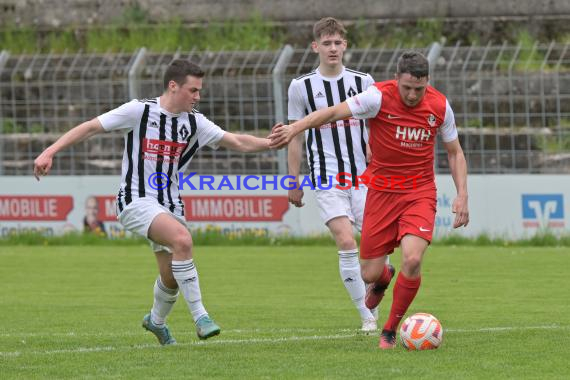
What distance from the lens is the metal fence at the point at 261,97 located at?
19.5 metres

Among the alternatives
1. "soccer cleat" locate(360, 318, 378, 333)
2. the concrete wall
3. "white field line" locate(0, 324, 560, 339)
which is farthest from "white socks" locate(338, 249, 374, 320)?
the concrete wall

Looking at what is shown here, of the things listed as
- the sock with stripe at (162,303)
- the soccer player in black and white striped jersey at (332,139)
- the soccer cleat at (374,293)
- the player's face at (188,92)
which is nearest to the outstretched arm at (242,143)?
the player's face at (188,92)

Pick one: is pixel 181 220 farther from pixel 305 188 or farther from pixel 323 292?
pixel 305 188

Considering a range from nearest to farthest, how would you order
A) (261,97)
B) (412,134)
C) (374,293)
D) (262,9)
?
(412,134) < (374,293) < (261,97) < (262,9)

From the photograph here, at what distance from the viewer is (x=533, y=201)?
18750 mm

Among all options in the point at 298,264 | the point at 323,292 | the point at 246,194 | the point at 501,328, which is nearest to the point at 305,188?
the point at 246,194

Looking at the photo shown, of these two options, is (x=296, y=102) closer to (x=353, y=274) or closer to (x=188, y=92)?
(x=353, y=274)

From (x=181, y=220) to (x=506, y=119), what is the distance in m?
10.8

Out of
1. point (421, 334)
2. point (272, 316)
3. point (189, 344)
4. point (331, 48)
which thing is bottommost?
point (272, 316)

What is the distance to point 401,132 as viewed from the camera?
9.51 metres

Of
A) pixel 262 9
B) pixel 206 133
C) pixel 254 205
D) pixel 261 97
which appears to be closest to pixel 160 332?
pixel 206 133

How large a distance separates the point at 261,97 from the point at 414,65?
11945mm

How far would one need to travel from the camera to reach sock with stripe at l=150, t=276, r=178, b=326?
32.2 ft

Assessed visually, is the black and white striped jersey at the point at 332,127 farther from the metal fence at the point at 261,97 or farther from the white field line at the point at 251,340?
the metal fence at the point at 261,97
